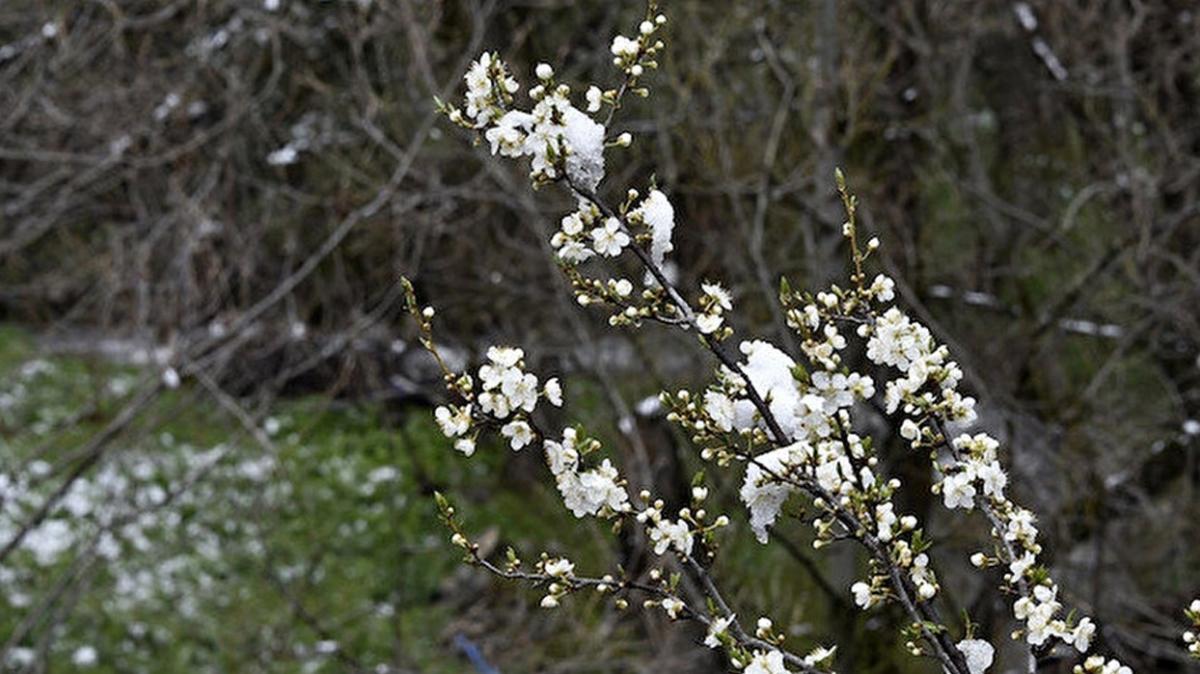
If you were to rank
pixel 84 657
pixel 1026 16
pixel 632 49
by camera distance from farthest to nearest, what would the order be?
pixel 84 657 < pixel 1026 16 < pixel 632 49

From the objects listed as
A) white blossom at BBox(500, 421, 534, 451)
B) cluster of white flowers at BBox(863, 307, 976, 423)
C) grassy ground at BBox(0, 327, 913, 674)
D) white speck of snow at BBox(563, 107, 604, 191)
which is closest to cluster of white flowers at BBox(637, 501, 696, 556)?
white blossom at BBox(500, 421, 534, 451)

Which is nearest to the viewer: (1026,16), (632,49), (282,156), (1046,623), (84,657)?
(1046,623)

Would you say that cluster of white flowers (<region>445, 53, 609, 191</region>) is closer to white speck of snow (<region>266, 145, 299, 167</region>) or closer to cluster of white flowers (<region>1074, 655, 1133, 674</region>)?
cluster of white flowers (<region>1074, 655, 1133, 674</region>)

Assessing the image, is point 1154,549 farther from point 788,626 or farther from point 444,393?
point 444,393

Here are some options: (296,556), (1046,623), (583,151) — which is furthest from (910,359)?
(296,556)

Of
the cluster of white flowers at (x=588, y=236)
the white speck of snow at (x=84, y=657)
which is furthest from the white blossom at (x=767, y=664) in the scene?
the white speck of snow at (x=84, y=657)

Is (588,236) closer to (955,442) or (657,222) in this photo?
(657,222)

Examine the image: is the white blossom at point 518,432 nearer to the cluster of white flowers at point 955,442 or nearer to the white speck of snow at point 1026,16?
the cluster of white flowers at point 955,442

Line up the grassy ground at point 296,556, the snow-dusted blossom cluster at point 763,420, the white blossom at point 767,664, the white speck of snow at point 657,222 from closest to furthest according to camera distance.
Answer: the white blossom at point 767,664 < the snow-dusted blossom cluster at point 763,420 < the white speck of snow at point 657,222 < the grassy ground at point 296,556

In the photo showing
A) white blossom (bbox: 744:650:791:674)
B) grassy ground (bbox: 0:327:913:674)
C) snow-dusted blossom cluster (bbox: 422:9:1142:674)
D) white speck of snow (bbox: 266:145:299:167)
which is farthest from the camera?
white speck of snow (bbox: 266:145:299:167)

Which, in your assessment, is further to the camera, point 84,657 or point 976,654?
point 84,657

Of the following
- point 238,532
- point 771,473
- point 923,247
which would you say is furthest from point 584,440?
point 238,532

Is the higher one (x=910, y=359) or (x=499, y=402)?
(x=910, y=359)

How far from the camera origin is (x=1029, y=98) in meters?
7.64
